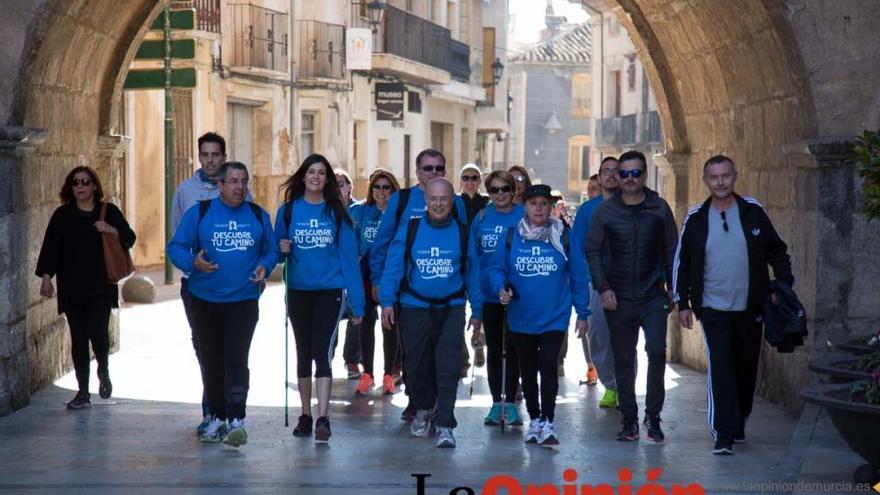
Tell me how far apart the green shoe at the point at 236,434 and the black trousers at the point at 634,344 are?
7.13 ft

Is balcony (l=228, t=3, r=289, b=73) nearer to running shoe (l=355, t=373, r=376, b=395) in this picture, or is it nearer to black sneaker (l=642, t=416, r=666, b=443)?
running shoe (l=355, t=373, r=376, b=395)

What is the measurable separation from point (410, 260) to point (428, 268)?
12 centimetres

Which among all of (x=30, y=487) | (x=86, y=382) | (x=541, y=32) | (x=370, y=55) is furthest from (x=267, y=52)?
(x=541, y=32)

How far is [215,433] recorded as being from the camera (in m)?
9.81

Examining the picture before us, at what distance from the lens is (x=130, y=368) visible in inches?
544

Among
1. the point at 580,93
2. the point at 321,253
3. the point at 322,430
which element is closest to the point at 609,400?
the point at 322,430

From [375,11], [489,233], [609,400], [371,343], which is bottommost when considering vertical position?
[609,400]

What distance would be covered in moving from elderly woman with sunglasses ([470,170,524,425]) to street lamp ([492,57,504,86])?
38810mm

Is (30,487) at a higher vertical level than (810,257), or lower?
lower

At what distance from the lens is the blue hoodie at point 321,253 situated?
9.81m

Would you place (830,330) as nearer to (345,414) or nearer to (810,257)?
(810,257)

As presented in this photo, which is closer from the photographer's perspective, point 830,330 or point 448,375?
point 448,375

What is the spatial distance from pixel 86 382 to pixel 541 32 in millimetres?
78475

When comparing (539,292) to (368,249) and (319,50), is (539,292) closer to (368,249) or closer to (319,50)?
(368,249)
